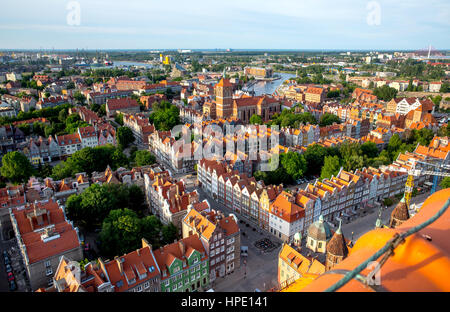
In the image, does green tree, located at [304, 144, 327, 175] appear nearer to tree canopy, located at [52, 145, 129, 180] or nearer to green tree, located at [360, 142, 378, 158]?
green tree, located at [360, 142, 378, 158]

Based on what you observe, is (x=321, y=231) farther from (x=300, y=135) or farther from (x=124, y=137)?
(x=124, y=137)

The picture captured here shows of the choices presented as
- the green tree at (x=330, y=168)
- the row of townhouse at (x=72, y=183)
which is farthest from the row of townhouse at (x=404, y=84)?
the row of townhouse at (x=72, y=183)

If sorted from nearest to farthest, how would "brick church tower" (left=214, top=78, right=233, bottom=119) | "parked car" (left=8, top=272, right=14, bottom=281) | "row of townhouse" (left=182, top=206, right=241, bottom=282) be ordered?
"row of townhouse" (left=182, top=206, right=241, bottom=282), "parked car" (left=8, top=272, right=14, bottom=281), "brick church tower" (left=214, top=78, right=233, bottom=119)

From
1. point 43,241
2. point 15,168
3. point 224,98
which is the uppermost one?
point 224,98

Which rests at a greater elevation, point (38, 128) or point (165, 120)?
point (165, 120)

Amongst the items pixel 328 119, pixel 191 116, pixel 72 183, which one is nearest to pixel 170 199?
pixel 72 183

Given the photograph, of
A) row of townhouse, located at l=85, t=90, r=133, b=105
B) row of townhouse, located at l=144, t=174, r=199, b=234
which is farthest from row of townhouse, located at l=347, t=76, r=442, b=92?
row of townhouse, located at l=144, t=174, r=199, b=234
